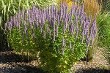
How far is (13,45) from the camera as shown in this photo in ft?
23.7

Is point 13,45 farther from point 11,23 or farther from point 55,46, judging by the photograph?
point 55,46

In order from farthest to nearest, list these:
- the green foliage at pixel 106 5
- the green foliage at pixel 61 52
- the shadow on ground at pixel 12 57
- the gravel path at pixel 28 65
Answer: the green foliage at pixel 106 5
the shadow on ground at pixel 12 57
the gravel path at pixel 28 65
the green foliage at pixel 61 52

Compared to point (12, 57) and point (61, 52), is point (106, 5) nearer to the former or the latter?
point (12, 57)

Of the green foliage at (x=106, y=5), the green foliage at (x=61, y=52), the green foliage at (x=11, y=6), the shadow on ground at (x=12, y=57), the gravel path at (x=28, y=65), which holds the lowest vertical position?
the gravel path at (x=28, y=65)

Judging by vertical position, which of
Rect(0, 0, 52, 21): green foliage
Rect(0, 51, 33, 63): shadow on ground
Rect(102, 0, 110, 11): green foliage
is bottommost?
Rect(0, 51, 33, 63): shadow on ground

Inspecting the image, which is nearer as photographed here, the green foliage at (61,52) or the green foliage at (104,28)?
Answer: the green foliage at (61,52)

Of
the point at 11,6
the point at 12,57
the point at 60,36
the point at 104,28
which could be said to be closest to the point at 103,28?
the point at 104,28

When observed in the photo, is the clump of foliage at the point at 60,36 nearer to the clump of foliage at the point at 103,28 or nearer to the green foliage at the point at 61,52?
the green foliage at the point at 61,52

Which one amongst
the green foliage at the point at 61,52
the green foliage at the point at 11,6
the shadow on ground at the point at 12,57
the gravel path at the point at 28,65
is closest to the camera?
the green foliage at the point at 61,52

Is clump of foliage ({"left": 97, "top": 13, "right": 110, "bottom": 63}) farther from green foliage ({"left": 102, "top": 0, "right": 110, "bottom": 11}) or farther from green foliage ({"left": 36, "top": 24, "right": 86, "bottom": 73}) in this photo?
green foliage ({"left": 36, "top": 24, "right": 86, "bottom": 73})

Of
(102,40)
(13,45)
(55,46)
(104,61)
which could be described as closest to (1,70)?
(13,45)

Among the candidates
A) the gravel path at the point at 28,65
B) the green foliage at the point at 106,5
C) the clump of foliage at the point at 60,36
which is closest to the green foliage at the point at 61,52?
the clump of foliage at the point at 60,36

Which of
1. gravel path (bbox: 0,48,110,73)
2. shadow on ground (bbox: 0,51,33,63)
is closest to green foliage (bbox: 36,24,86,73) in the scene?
gravel path (bbox: 0,48,110,73)

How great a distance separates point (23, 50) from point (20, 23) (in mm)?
534
